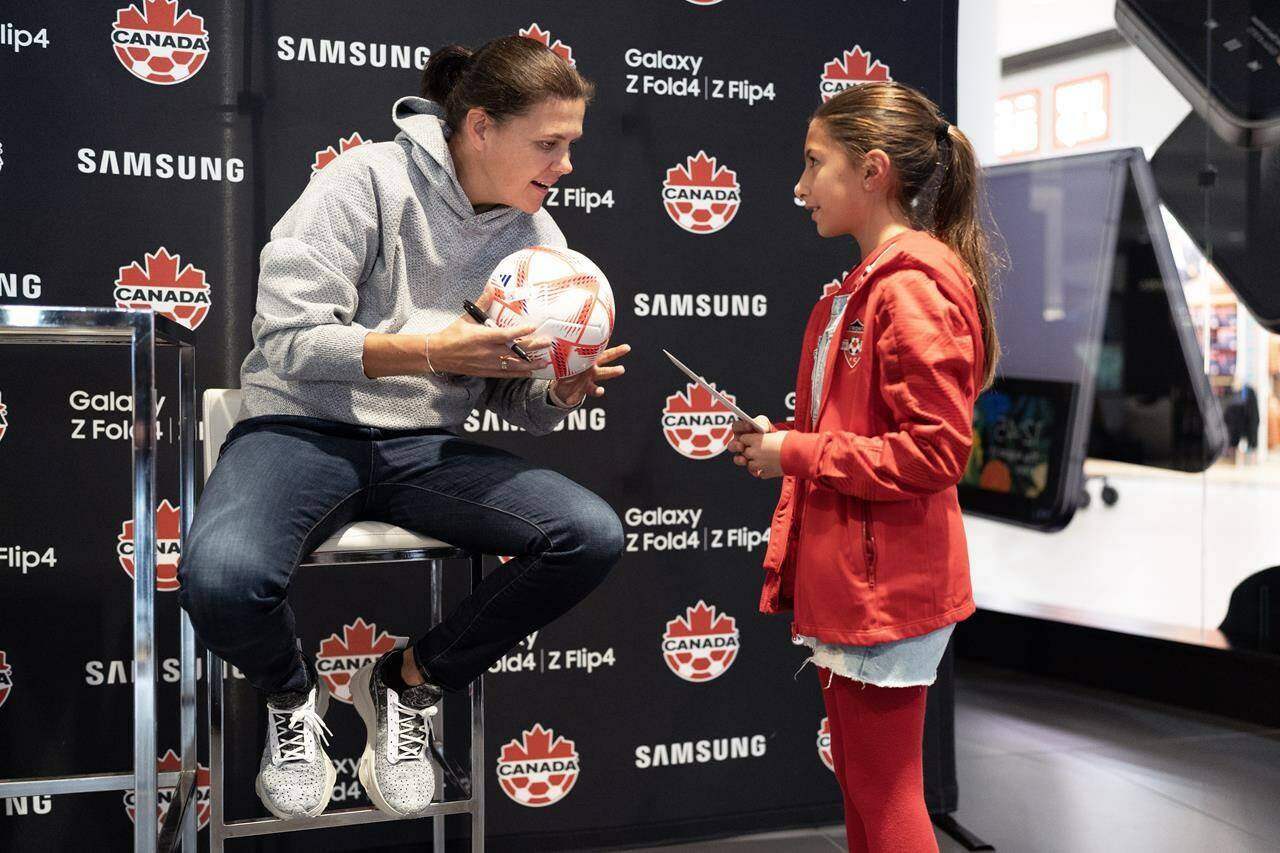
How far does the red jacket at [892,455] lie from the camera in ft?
5.03

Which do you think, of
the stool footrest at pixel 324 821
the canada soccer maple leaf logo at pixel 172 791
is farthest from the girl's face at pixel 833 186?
the canada soccer maple leaf logo at pixel 172 791

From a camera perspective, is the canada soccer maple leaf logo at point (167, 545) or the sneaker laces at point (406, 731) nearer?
the sneaker laces at point (406, 731)

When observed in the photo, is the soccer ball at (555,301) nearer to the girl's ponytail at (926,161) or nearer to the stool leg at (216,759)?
the girl's ponytail at (926,161)

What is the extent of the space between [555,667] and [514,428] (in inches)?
21.8

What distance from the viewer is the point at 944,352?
1531 mm

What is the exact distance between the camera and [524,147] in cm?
189

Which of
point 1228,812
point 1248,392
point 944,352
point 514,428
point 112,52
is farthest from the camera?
point 1248,392

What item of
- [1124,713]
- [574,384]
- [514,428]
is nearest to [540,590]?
[574,384]

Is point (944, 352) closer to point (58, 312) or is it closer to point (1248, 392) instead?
point (58, 312)

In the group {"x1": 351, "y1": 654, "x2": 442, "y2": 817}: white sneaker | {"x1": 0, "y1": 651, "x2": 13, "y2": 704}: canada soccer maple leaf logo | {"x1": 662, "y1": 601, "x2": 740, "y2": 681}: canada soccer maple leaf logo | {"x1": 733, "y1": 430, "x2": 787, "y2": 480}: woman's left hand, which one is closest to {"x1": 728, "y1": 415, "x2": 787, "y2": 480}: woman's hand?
{"x1": 733, "y1": 430, "x2": 787, "y2": 480}: woman's left hand

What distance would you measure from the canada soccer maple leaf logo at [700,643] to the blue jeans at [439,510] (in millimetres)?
799

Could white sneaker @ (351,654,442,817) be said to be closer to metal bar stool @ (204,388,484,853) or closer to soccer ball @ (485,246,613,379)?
metal bar stool @ (204,388,484,853)

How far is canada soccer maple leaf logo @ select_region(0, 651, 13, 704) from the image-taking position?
7.40ft

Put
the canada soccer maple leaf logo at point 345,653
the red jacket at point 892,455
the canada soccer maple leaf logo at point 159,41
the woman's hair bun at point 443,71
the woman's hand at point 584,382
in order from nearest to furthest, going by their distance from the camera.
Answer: the red jacket at point 892,455 → the woman's hand at point 584,382 → the woman's hair bun at point 443,71 → the canada soccer maple leaf logo at point 159,41 → the canada soccer maple leaf logo at point 345,653
